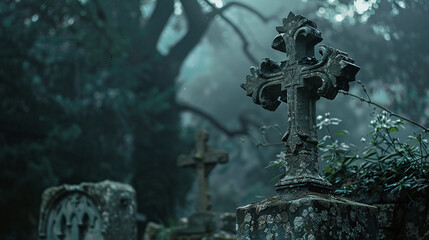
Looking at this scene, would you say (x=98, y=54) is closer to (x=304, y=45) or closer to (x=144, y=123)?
(x=144, y=123)

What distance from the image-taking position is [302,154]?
289cm

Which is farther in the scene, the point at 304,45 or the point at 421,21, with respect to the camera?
the point at 421,21

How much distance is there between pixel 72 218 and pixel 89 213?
0.27 m

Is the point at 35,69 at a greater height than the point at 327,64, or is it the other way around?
the point at 35,69

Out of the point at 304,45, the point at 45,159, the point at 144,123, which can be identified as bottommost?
the point at 304,45

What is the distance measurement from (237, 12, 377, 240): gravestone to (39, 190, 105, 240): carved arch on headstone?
3.14 meters

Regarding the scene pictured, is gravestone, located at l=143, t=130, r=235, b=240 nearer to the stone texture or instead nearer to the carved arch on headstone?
the carved arch on headstone

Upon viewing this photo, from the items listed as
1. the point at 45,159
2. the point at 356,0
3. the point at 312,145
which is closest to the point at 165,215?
the point at 45,159

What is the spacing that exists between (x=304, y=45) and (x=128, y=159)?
9.34 meters

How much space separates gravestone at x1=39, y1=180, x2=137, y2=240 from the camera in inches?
219

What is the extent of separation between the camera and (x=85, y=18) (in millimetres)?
10297

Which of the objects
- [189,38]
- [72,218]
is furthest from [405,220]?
[189,38]

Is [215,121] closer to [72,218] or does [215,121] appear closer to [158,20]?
[158,20]

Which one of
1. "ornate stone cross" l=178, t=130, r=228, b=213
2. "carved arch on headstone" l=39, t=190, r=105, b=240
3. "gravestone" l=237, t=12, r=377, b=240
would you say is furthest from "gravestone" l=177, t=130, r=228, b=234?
"gravestone" l=237, t=12, r=377, b=240
